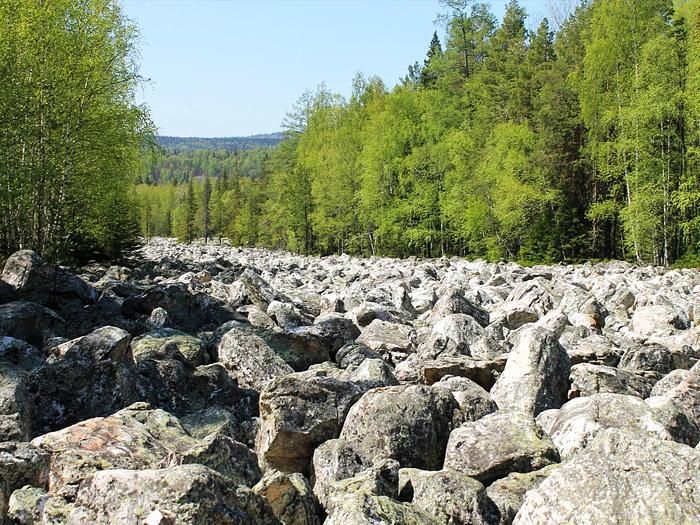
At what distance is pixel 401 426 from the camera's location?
5234 millimetres

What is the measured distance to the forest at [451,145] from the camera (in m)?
19.7

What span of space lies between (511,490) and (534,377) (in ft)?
7.45

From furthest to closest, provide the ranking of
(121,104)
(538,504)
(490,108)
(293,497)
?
(490,108) < (121,104) < (293,497) < (538,504)

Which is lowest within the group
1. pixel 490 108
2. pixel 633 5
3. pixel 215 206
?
pixel 215 206

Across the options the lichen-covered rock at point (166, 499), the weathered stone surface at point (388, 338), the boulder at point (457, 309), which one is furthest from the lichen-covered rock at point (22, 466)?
the boulder at point (457, 309)

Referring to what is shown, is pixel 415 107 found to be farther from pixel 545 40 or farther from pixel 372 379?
pixel 372 379

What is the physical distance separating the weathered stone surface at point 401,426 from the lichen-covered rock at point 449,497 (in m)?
0.68

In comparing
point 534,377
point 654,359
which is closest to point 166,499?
point 534,377

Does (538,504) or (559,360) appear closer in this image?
(538,504)

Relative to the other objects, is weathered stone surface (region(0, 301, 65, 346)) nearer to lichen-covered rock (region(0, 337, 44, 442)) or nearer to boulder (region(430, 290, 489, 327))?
lichen-covered rock (region(0, 337, 44, 442))

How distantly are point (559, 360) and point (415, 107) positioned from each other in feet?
145

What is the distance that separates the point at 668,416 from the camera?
5.27m

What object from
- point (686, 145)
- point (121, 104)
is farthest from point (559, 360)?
point (686, 145)

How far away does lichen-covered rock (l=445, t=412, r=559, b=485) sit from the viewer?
15.9 ft
